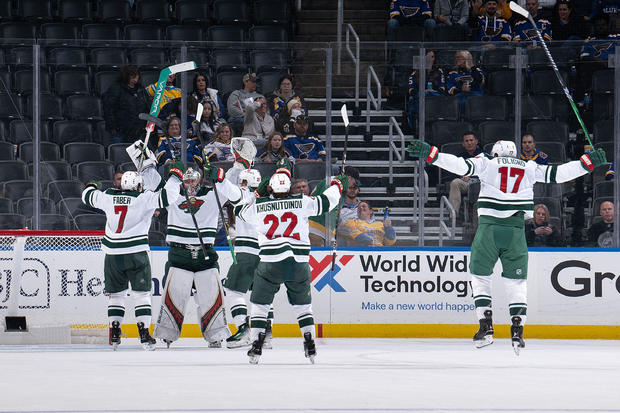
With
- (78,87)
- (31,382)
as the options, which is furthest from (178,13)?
(31,382)

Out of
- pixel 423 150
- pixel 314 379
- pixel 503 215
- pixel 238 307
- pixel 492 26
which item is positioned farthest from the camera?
pixel 492 26

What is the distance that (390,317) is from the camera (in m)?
11.3

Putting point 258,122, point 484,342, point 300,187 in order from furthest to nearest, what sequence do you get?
point 258,122
point 300,187
point 484,342

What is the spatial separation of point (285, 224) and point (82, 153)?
12.3 ft

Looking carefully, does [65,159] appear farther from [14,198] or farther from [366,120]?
[366,120]

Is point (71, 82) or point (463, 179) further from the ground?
point (71, 82)

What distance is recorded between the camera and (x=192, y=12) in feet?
48.5

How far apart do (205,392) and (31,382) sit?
1.11m

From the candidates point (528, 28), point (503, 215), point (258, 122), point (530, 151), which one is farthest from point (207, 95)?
point (528, 28)

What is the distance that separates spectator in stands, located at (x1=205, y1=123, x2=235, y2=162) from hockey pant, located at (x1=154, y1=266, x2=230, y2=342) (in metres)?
1.84

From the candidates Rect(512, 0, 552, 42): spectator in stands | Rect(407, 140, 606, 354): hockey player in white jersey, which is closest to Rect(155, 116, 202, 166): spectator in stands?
Rect(407, 140, 606, 354): hockey player in white jersey

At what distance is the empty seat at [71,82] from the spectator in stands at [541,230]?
14.6 ft

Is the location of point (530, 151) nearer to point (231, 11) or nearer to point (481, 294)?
point (481, 294)

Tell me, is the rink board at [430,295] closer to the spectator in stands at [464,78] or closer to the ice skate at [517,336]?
the spectator in stands at [464,78]
